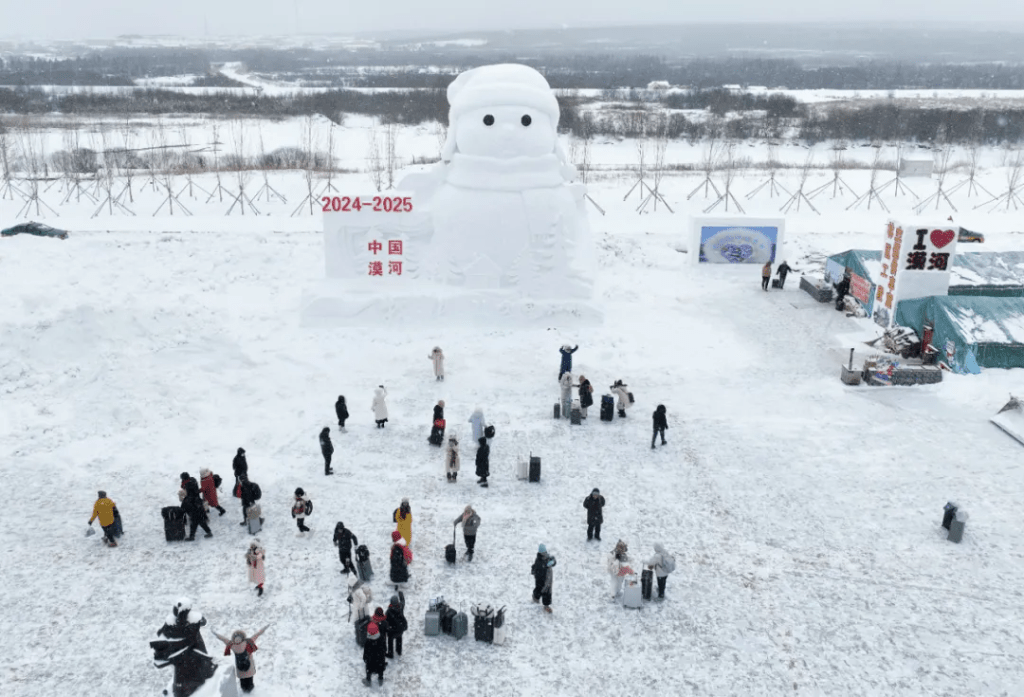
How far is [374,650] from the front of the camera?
29.1 ft

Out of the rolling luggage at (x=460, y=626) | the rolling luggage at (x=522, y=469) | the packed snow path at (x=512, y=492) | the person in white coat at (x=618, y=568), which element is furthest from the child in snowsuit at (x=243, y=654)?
the rolling luggage at (x=522, y=469)

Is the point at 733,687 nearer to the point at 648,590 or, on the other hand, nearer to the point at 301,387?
the point at 648,590

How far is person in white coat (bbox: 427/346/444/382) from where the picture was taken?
659 inches

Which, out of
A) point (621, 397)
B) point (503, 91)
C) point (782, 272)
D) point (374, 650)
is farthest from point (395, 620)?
point (782, 272)

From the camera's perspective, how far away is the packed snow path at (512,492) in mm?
9609

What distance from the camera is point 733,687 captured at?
9219 mm

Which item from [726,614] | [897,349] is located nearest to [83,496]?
[726,614]

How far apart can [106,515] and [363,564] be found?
3.70 meters

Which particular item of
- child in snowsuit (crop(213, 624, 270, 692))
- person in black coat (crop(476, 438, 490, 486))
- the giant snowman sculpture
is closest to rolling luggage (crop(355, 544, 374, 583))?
child in snowsuit (crop(213, 624, 270, 692))

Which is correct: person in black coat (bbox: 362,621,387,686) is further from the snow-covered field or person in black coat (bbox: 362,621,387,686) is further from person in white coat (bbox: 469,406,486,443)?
person in white coat (bbox: 469,406,486,443)

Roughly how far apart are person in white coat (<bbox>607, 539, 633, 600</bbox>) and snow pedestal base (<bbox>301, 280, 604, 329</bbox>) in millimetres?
9767

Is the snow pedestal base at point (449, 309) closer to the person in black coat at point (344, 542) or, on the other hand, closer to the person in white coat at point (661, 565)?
the person in black coat at point (344, 542)

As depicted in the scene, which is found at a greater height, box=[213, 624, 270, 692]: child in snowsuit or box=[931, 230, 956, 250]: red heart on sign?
box=[931, 230, 956, 250]: red heart on sign

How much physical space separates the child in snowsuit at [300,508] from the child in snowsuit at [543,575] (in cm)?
345
